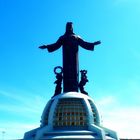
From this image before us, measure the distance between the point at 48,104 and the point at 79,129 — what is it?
5.49 meters

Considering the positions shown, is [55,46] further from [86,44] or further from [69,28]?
[86,44]

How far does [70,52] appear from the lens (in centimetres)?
4288

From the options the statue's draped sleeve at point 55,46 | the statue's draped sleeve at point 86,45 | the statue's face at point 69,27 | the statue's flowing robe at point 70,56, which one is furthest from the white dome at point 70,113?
the statue's face at point 69,27

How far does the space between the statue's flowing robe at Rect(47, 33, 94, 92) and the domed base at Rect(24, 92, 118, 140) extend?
250cm

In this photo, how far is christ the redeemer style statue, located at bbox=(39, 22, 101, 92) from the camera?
1644 inches

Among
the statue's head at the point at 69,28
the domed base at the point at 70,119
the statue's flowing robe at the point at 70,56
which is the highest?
the statue's head at the point at 69,28

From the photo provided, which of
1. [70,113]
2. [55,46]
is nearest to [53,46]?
[55,46]

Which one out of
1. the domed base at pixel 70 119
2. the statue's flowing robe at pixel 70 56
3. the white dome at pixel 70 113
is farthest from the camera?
the statue's flowing robe at pixel 70 56

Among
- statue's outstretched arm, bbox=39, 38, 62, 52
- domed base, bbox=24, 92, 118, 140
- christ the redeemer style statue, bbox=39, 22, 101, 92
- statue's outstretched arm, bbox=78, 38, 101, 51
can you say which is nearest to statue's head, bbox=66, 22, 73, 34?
christ the redeemer style statue, bbox=39, 22, 101, 92

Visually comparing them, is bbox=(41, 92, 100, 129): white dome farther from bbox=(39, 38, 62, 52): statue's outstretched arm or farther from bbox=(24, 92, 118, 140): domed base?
bbox=(39, 38, 62, 52): statue's outstretched arm

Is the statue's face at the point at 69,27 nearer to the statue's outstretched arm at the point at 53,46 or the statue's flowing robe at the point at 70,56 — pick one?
the statue's flowing robe at the point at 70,56

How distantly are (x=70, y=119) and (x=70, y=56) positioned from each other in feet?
28.3

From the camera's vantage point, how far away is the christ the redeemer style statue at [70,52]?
137ft

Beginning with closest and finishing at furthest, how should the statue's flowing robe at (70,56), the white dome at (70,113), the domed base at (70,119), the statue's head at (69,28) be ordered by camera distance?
the domed base at (70,119) → the white dome at (70,113) → the statue's flowing robe at (70,56) → the statue's head at (69,28)
